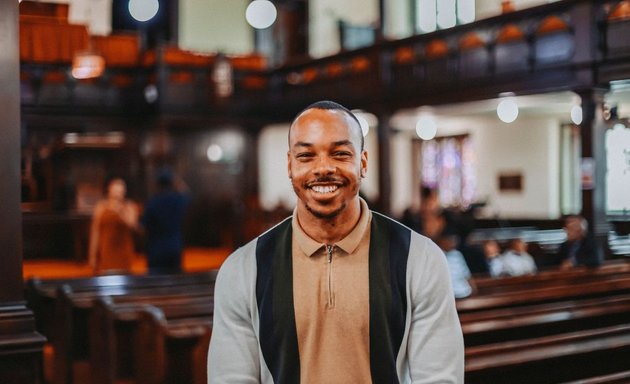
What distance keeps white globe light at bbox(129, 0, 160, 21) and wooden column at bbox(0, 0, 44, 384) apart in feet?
50.3

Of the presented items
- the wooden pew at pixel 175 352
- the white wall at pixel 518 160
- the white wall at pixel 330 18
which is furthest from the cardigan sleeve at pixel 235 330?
the white wall at pixel 330 18

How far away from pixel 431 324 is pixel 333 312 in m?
0.23

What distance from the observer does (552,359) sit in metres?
3.87

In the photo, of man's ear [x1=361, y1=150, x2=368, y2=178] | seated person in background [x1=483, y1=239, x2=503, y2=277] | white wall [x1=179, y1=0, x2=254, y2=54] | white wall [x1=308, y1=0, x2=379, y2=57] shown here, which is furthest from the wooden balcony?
man's ear [x1=361, y1=150, x2=368, y2=178]

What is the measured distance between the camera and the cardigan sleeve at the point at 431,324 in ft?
6.14

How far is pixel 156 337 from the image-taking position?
4.17m

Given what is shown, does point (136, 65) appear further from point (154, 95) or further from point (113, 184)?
point (113, 184)

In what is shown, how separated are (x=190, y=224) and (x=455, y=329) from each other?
1499cm

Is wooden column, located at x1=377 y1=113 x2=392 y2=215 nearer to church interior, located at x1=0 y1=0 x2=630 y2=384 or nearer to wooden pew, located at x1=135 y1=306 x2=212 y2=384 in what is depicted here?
church interior, located at x1=0 y1=0 x2=630 y2=384

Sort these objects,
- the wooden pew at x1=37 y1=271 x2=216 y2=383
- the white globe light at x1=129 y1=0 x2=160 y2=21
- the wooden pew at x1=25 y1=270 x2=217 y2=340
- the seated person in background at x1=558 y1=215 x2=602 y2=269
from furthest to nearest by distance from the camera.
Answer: the white globe light at x1=129 y1=0 x2=160 y2=21 → the seated person in background at x1=558 y1=215 x2=602 y2=269 → the wooden pew at x1=25 y1=270 x2=217 y2=340 → the wooden pew at x1=37 y1=271 x2=216 y2=383

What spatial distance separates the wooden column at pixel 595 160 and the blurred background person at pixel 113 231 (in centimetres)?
517

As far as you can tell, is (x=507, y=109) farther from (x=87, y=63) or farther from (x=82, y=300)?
(x=82, y=300)

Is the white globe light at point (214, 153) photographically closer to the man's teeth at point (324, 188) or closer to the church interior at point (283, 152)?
the church interior at point (283, 152)

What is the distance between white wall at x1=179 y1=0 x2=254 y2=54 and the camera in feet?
61.9
